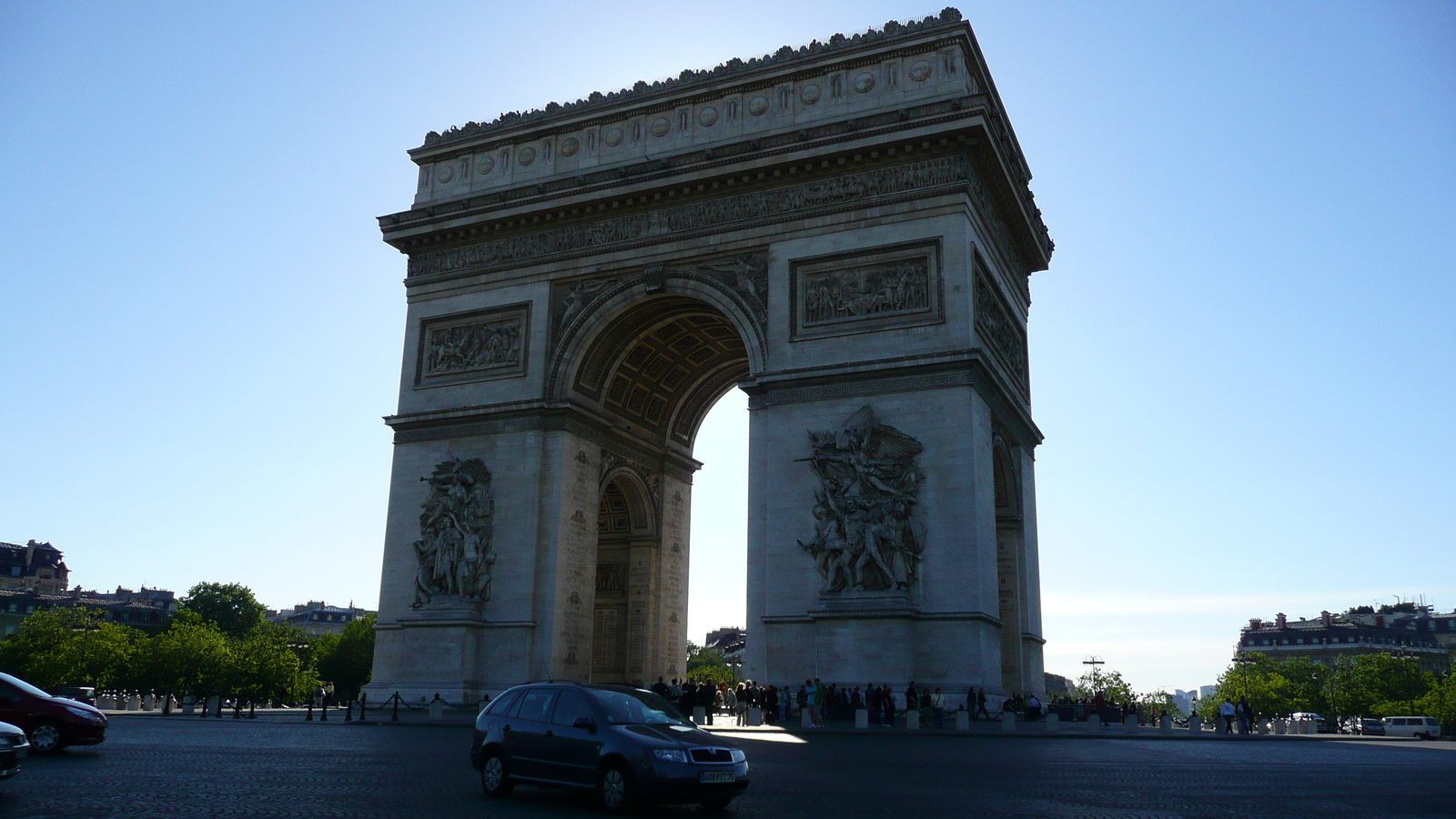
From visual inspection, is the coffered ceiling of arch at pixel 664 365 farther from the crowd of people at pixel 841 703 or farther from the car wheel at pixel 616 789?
the car wheel at pixel 616 789

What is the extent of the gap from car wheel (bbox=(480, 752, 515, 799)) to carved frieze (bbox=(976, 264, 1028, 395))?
Answer: 69.6 ft

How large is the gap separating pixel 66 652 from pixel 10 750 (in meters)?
74.3

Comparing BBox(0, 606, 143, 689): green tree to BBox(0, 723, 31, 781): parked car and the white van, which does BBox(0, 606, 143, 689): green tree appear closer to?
BBox(0, 723, 31, 781): parked car

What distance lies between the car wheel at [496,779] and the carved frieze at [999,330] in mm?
21225

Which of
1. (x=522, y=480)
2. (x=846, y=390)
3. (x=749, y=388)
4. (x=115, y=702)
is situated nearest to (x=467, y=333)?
(x=522, y=480)

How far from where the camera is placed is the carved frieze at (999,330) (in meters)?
30.9

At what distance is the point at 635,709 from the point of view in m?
11.2

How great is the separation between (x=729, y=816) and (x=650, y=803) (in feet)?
3.67

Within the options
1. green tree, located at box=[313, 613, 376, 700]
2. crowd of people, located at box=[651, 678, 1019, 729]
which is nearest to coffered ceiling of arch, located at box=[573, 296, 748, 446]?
crowd of people, located at box=[651, 678, 1019, 729]

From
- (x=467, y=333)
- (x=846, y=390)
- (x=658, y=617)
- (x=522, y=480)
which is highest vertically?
(x=467, y=333)

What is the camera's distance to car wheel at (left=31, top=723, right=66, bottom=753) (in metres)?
15.6

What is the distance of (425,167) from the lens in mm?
37562

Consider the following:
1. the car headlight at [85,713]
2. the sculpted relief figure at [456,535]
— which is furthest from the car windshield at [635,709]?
the sculpted relief figure at [456,535]

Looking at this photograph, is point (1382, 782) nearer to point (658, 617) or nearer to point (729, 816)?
point (729, 816)
